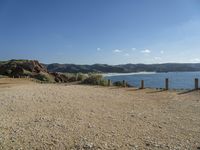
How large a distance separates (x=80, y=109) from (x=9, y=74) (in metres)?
30.6

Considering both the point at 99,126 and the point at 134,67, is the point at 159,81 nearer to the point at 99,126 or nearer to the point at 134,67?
the point at 99,126

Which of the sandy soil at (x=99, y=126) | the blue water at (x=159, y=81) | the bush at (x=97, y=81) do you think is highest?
the bush at (x=97, y=81)

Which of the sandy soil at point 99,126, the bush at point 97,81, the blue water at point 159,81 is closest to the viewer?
the sandy soil at point 99,126

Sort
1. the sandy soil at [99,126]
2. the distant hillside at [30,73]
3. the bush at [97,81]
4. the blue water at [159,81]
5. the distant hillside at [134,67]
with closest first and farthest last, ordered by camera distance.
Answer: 1. the sandy soil at [99,126]
2. the bush at [97,81]
3. the blue water at [159,81]
4. the distant hillside at [30,73]
5. the distant hillside at [134,67]

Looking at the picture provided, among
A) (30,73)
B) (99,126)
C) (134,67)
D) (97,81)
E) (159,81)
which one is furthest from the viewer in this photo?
(134,67)

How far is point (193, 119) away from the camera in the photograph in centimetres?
880

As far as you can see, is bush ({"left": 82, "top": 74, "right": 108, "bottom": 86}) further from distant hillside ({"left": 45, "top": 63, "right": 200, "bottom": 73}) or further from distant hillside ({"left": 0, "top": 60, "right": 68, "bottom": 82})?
distant hillside ({"left": 45, "top": 63, "right": 200, "bottom": 73})

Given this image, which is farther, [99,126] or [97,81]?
[97,81]

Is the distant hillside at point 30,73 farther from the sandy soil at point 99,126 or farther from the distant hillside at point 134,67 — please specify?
the distant hillside at point 134,67

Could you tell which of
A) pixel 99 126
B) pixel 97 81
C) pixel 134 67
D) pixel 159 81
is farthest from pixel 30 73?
pixel 134 67

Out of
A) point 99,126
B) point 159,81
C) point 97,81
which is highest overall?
point 97,81

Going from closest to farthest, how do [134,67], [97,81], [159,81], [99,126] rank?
[99,126] < [97,81] < [159,81] < [134,67]

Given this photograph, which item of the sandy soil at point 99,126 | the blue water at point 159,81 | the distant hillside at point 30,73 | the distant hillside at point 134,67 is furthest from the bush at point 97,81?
the distant hillside at point 134,67

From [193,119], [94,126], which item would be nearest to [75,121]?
[94,126]
